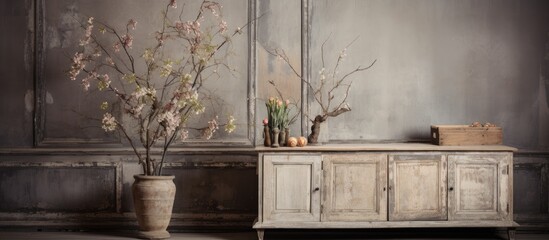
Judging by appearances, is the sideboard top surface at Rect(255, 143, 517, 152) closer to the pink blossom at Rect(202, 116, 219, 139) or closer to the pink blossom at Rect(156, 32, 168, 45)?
the pink blossom at Rect(202, 116, 219, 139)

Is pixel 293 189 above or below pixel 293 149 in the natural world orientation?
below

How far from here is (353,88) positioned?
7.05 meters

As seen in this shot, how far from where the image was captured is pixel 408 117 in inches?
277

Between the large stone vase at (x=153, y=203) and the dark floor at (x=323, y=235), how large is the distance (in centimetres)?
20

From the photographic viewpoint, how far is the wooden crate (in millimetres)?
6582

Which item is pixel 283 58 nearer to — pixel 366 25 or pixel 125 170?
pixel 366 25

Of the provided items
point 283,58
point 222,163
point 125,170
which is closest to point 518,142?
point 283,58

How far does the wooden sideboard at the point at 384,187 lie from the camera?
6.37 meters

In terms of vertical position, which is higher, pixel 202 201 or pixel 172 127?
pixel 172 127

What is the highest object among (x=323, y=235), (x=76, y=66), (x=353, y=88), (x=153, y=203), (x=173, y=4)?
(x=173, y=4)

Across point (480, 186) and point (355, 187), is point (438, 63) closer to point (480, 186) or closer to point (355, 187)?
point (480, 186)

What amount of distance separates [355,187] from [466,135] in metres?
1.12

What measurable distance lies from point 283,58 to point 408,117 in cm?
131

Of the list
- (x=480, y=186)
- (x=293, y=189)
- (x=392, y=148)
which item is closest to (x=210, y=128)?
(x=293, y=189)
